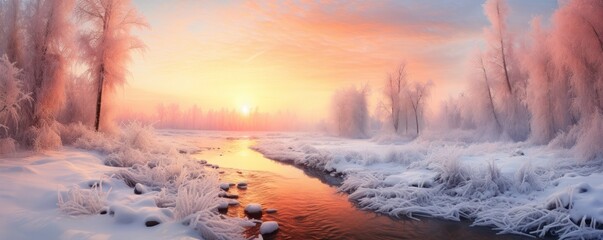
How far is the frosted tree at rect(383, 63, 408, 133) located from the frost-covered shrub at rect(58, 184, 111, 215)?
1532 inches

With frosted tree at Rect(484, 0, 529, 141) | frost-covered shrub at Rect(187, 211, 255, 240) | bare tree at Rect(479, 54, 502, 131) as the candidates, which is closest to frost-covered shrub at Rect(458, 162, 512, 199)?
frost-covered shrub at Rect(187, 211, 255, 240)

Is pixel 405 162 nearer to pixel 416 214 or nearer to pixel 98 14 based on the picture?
pixel 416 214

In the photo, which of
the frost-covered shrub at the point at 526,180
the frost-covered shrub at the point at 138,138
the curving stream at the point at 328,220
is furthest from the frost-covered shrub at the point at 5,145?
the frost-covered shrub at the point at 526,180

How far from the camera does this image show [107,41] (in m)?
16.7

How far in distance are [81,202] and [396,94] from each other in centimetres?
4046

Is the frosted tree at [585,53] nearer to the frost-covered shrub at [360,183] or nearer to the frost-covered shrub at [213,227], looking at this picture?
the frost-covered shrub at [360,183]

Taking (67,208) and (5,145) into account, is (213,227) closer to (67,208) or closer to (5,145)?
(67,208)

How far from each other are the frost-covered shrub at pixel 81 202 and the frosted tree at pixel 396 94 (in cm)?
3890

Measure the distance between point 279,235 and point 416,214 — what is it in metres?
3.91

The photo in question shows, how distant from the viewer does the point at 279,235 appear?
21.6ft

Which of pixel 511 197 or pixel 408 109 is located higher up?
pixel 408 109

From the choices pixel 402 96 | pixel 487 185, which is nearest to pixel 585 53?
pixel 487 185

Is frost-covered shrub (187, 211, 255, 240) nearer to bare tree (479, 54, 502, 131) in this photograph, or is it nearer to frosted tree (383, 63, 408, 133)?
bare tree (479, 54, 502, 131)

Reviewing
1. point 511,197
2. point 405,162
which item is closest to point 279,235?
point 511,197
